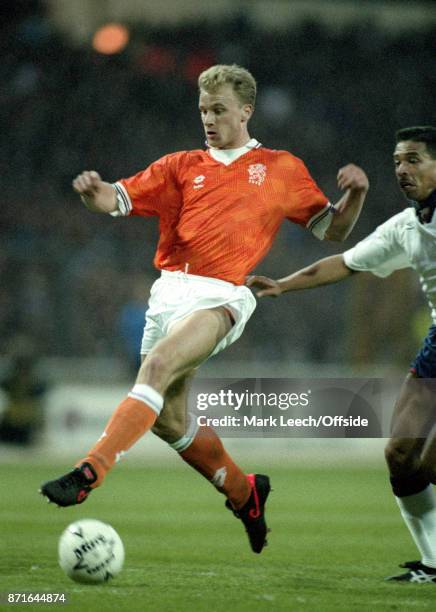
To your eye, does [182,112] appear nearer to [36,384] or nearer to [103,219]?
[103,219]

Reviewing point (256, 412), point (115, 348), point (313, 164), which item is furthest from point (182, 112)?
point (256, 412)

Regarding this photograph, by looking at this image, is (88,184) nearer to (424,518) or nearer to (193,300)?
(193,300)

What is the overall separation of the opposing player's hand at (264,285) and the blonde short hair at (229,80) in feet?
3.07

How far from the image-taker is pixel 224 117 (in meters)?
5.74

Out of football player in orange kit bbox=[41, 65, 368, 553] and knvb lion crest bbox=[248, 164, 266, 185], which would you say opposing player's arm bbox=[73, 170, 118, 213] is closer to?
football player in orange kit bbox=[41, 65, 368, 553]

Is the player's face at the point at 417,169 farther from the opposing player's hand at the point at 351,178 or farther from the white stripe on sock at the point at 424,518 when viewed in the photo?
the white stripe on sock at the point at 424,518

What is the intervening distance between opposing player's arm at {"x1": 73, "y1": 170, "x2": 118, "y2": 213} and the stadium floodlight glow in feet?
47.2

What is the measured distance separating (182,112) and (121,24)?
91.6 inches

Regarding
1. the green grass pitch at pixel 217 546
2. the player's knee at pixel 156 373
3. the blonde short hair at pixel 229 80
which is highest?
the blonde short hair at pixel 229 80

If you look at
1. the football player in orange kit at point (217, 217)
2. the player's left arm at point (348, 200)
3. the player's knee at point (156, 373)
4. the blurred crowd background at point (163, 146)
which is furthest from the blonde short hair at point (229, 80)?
the blurred crowd background at point (163, 146)

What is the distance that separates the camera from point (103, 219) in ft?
51.9

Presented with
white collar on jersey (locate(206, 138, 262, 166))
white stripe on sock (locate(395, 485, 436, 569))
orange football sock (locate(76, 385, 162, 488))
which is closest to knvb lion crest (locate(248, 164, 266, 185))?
white collar on jersey (locate(206, 138, 262, 166))

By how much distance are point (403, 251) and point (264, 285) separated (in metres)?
0.76

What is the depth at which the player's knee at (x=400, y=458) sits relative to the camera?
5.36 meters
